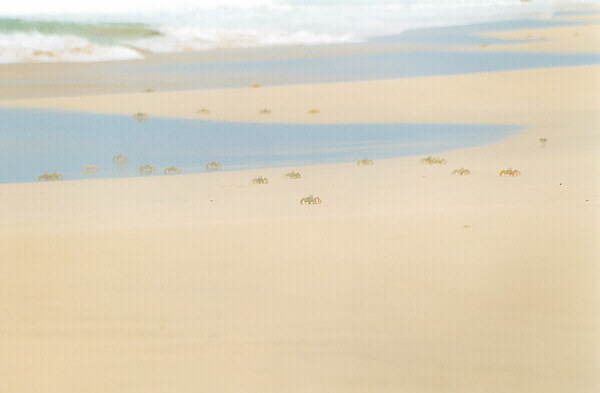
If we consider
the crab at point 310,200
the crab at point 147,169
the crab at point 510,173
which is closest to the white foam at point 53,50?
the crab at point 147,169

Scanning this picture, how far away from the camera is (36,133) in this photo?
13.1m

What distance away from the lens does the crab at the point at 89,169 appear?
988 cm

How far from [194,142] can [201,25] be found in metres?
32.1

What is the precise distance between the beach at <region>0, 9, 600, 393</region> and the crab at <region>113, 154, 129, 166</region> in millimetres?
Result: 1209

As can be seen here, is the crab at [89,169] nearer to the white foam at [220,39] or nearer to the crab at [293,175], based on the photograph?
the crab at [293,175]

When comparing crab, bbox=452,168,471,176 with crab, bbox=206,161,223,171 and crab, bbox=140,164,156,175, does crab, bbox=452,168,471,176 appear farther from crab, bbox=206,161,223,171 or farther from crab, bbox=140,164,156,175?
crab, bbox=140,164,156,175

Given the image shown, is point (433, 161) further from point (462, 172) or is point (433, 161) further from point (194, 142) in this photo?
point (194, 142)

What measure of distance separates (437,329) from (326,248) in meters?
1.58

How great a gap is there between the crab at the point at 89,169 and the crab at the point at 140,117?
14.3 feet

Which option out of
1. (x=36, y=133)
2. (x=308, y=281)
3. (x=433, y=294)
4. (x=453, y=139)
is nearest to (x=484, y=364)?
(x=433, y=294)

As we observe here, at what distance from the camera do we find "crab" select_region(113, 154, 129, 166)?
10.4 meters

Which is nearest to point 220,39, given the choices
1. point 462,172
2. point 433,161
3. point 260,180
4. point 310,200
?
point 433,161

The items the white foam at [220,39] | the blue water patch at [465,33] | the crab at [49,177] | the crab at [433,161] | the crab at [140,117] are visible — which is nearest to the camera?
the crab at [49,177]

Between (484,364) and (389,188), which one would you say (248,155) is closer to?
(389,188)
